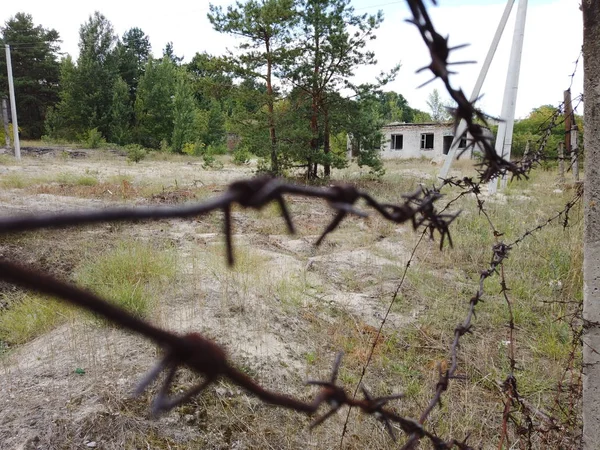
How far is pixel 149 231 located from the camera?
5977mm

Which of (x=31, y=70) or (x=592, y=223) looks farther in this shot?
(x=31, y=70)

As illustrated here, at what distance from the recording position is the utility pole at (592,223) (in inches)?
51.4

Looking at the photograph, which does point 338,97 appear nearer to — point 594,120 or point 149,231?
point 149,231

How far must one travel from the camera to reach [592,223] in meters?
1.34

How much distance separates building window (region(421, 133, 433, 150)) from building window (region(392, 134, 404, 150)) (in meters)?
1.32

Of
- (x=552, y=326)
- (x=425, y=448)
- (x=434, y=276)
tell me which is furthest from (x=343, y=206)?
(x=434, y=276)

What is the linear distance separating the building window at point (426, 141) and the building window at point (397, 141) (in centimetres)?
132

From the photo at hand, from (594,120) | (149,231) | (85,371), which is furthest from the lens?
(149,231)

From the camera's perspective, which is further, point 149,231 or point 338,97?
point 338,97

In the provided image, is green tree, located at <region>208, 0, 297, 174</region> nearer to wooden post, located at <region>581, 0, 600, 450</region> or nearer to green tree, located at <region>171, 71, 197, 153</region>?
wooden post, located at <region>581, 0, 600, 450</region>

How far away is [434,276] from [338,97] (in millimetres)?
8657

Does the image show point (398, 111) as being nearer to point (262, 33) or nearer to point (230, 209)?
point (262, 33)

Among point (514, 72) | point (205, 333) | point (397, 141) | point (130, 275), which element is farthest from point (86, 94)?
point (205, 333)

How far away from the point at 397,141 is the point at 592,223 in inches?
1112
